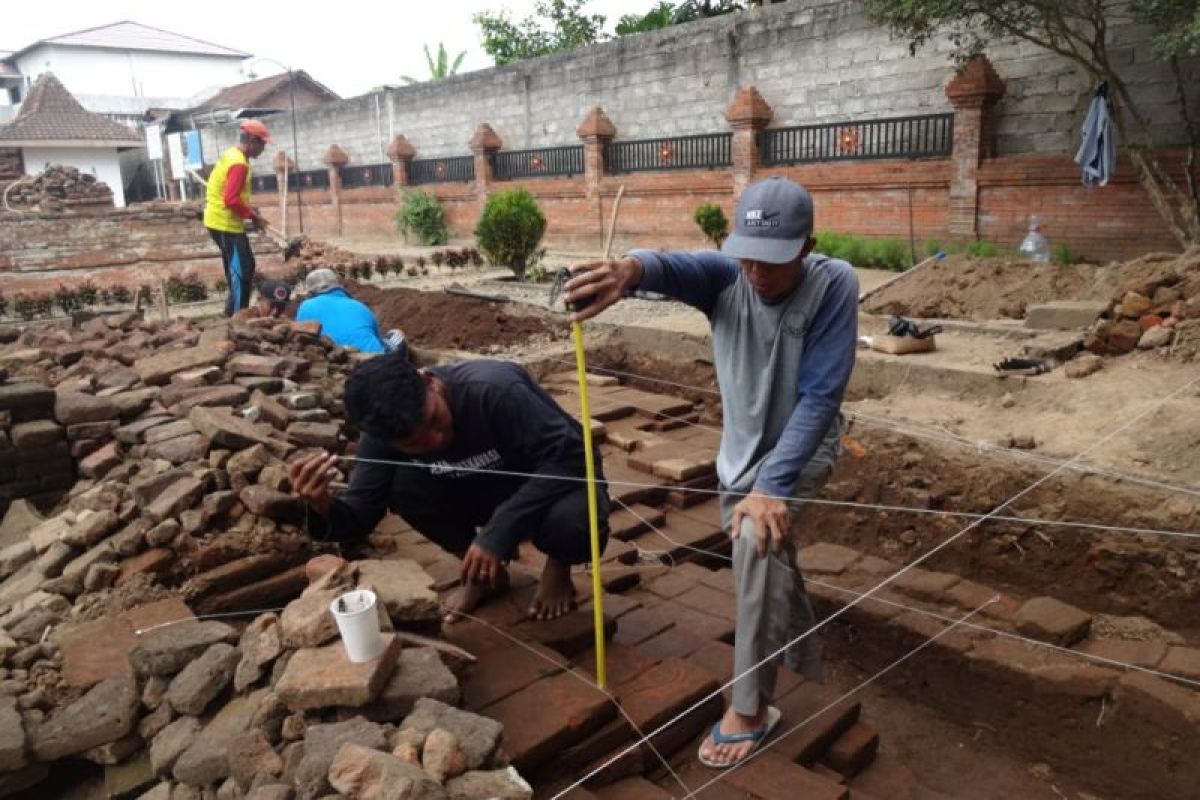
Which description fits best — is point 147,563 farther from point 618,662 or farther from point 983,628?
point 983,628

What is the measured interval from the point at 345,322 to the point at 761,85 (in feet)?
33.8

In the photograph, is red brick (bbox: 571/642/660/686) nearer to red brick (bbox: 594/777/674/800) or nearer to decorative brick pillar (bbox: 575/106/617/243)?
red brick (bbox: 594/777/674/800)

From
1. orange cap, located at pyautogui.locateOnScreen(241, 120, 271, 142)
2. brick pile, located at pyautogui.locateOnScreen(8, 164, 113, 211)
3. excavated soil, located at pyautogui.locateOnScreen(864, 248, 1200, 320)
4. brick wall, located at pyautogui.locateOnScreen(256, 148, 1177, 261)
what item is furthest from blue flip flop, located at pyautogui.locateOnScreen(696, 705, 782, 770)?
brick pile, located at pyautogui.locateOnScreen(8, 164, 113, 211)

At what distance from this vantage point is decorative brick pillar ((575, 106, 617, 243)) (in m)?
16.6

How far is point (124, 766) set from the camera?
8.07 feet

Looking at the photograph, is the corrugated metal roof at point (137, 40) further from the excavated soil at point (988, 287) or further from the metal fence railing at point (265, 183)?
the excavated soil at point (988, 287)

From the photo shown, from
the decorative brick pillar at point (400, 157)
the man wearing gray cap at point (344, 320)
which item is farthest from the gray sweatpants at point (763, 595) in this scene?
the decorative brick pillar at point (400, 157)

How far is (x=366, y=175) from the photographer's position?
2362cm

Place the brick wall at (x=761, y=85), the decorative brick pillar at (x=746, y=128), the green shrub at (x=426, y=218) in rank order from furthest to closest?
the green shrub at (x=426, y=218) < the decorative brick pillar at (x=746, y=128) < the brick wall at (x=761, y=85)

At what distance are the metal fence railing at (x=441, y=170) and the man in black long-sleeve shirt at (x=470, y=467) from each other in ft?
59.4

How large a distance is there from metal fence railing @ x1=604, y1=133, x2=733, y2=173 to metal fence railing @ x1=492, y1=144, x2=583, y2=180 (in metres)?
0.96

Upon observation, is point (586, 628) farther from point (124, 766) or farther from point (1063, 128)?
point (1063, 128)

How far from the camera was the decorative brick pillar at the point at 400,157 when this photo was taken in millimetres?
21891

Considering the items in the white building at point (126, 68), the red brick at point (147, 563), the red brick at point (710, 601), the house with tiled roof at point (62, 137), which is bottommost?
the red brick at point (710, 601)
